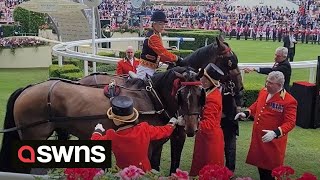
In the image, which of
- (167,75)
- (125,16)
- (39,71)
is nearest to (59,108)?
(167,75)

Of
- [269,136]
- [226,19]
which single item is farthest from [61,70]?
[226,19]

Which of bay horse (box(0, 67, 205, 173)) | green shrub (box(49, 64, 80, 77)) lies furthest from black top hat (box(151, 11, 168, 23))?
green shrub (box(49, 64, 80, 77))

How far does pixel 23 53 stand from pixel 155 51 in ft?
35.4

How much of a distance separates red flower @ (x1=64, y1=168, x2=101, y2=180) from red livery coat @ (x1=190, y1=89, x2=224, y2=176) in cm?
183

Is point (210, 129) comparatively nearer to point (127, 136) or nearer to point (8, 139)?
point (127, 136)

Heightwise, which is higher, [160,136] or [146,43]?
[146,43]

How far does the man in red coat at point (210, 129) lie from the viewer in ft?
14.5

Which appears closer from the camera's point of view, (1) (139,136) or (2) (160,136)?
(1) (139,136)

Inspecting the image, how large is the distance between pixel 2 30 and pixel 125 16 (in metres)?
12.2

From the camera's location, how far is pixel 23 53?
15.4 m

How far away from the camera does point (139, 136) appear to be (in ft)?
11.6

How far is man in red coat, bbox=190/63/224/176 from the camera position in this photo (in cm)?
443

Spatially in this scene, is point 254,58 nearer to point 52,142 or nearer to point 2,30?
point 2,30

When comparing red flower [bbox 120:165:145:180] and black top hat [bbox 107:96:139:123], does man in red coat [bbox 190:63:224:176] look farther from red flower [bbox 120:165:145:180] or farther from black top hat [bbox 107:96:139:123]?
red flower [bbox 120:165:145:180]
